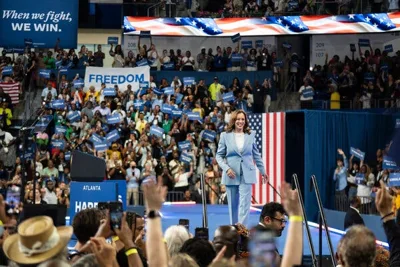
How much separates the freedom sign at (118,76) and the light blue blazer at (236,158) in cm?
1589

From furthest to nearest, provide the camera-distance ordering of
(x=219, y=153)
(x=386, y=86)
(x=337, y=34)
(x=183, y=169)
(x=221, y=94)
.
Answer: (x=337, y=34) < (x=386, y=86) < (x=221, y=94) < (x=183, y=169) < (x=219, y=153)

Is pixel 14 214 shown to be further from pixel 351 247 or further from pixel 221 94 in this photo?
pixel 221 94

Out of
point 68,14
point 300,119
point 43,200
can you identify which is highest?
point 68,14

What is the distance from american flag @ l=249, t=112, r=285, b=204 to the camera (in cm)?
2092

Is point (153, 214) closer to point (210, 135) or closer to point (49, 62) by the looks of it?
point (210, 135)

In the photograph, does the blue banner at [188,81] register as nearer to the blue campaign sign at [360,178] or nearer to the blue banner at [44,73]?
the blue banner at [44,73]

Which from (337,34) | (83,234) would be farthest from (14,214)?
(337,34)

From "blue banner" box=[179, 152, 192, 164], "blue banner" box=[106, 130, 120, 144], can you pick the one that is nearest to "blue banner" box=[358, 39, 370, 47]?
"blue banner" box=[179, 152, 192, 164]

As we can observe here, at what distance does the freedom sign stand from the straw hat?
77.9ft

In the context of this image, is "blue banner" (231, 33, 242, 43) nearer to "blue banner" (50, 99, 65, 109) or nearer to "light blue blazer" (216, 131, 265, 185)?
"blue banner" (50, 99, 65, 109)

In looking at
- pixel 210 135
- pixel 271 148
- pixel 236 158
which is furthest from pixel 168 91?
pixel 236 158

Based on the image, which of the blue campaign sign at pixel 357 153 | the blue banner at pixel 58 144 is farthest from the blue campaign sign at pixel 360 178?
the blue banner at pixel 58 144

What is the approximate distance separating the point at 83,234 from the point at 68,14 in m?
19.5

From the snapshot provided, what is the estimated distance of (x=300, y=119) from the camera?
20.6 metres
